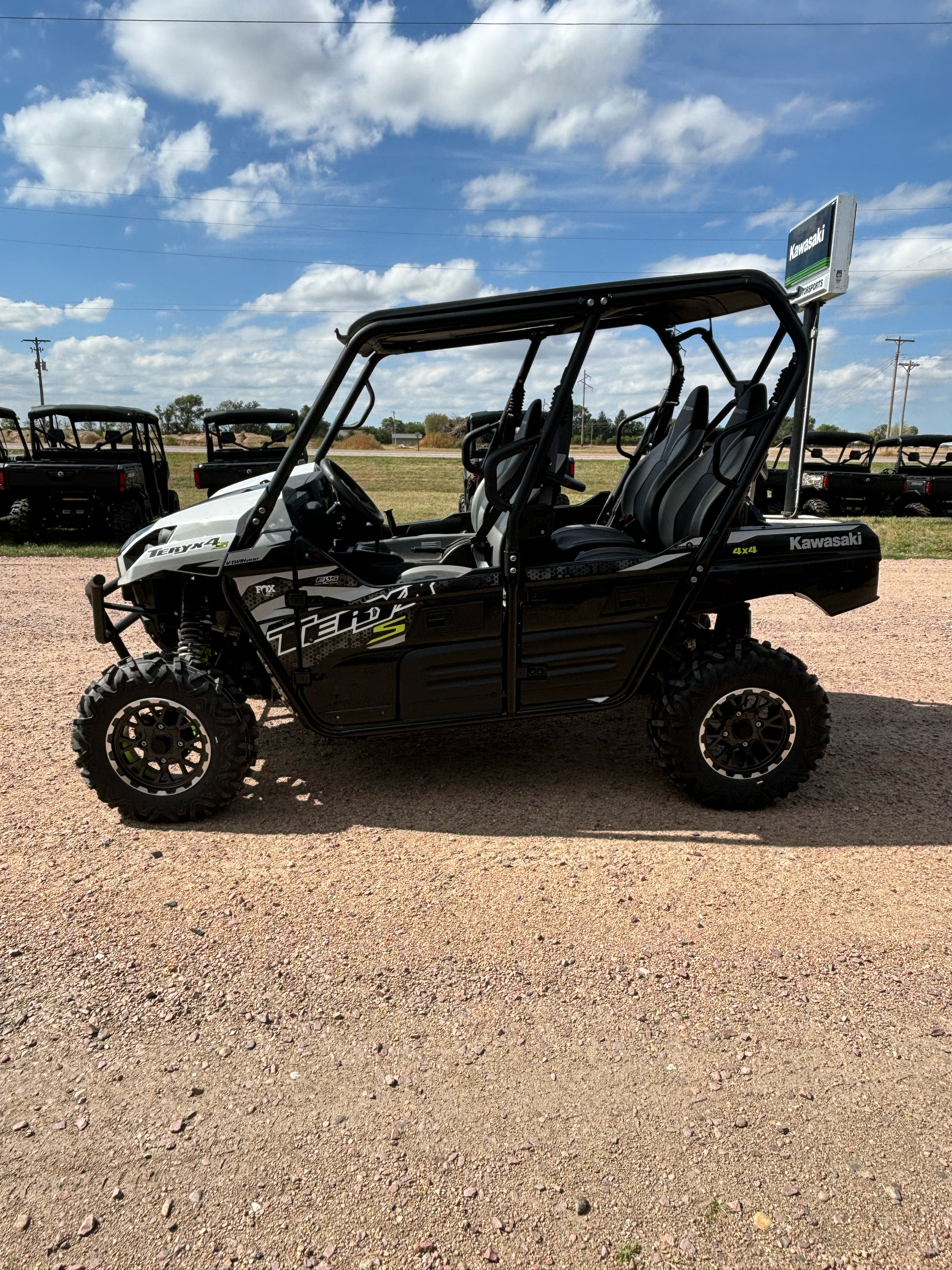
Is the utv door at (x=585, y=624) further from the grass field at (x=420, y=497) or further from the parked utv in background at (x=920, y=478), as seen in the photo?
the parked utv in background at (x=920, y=478)

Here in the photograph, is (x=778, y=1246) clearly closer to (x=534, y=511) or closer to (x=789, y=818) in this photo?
(x=789, y=818)

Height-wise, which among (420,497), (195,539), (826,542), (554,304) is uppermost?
(554,304)

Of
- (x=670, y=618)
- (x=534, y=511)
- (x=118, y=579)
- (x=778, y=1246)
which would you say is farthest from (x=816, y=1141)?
(x=118, y=579)

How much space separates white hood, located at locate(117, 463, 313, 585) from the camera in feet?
11.6

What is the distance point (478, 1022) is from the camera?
2463 millimetres

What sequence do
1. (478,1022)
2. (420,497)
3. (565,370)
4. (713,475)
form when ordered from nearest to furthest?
(478,1022) < (565,370) < (713,475) < (420,497)

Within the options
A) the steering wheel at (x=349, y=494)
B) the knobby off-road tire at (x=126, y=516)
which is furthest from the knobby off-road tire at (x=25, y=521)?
the steering wheel at (x=349, y=494)

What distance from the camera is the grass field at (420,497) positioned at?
37.3 ft

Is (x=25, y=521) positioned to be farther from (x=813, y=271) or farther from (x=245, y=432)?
(x=813, y=271)

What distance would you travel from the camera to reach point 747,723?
12.2ft

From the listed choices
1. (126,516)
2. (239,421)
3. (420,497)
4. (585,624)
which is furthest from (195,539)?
(420,497)

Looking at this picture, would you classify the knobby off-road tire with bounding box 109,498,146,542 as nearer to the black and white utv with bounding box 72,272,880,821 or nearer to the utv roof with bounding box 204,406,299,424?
the utv roof with bounding box 204,406,299,424

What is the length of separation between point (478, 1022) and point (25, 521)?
1132cm

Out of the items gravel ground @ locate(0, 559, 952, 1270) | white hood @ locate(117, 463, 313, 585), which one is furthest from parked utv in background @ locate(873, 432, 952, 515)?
white hood @ locate(117, 463, 313, 585)
